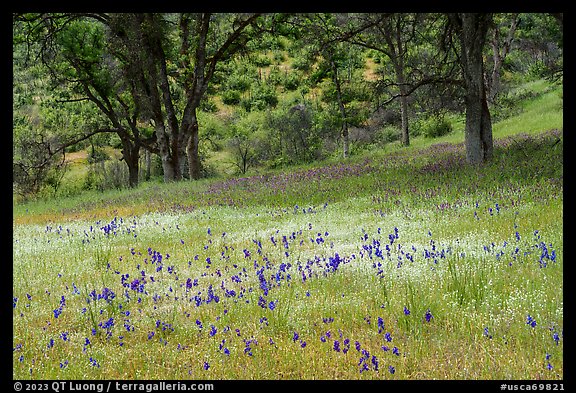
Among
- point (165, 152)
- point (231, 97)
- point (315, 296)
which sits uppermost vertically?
point (231, 97)

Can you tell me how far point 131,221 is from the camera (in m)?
13.4

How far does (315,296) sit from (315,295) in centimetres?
4

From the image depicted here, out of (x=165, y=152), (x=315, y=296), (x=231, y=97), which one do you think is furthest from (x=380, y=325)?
(x=231, y=97)

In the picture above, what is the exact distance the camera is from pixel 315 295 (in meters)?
5.63

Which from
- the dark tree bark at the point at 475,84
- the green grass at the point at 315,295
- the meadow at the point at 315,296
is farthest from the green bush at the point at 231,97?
the meadow at the point at 315,296

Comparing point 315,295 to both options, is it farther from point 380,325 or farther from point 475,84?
point 475,84

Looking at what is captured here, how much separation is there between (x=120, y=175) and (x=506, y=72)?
42.9 metres

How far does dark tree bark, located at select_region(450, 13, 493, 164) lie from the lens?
15.3m

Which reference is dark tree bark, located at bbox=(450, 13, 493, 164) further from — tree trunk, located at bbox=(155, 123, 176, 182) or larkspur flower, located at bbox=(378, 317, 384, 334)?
tree trunk, located at bbox=(155, 123, 176, 182)

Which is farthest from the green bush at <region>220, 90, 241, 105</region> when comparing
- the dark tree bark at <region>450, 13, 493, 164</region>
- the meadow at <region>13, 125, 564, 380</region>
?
the meadow at <region>13, 125, 564, 380</region>

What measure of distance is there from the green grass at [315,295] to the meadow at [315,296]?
0.07 feet

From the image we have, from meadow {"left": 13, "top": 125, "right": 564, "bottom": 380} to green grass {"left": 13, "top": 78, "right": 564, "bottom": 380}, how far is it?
22 millimetres

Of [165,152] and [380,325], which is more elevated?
[165,152]
